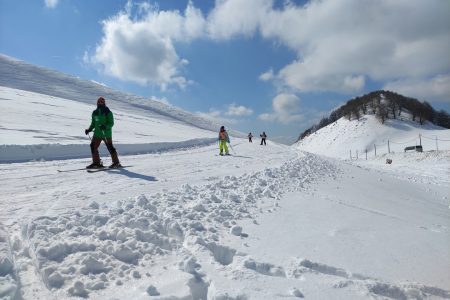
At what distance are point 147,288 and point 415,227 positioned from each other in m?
5.97

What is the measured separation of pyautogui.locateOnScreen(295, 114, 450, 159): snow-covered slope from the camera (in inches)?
3462

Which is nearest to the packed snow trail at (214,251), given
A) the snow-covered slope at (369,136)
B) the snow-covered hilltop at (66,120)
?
the snow-covered hilltop at (66,120)

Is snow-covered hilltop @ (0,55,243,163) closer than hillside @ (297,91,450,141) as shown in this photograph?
Yes

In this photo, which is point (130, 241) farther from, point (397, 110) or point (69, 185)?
point (397, 110)

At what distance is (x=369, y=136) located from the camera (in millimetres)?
97688

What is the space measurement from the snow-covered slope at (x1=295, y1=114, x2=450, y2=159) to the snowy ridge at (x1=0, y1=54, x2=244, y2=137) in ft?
116

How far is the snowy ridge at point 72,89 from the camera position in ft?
205


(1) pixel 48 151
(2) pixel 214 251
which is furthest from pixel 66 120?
(2) pixel 214 251

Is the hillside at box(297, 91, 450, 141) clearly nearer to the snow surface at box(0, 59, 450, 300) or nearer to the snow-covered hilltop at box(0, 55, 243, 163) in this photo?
the snow-covered hilltop at box(0, 55, 243, 163)

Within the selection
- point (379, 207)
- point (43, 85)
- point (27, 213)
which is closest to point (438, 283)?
point (379, 207)

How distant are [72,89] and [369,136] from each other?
252 ft

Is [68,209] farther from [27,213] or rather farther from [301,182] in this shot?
[301,182]

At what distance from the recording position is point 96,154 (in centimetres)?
1165

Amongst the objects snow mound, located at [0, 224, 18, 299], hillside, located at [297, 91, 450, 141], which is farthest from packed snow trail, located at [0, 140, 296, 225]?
hillside, located at [297, 91, 450, 141]
